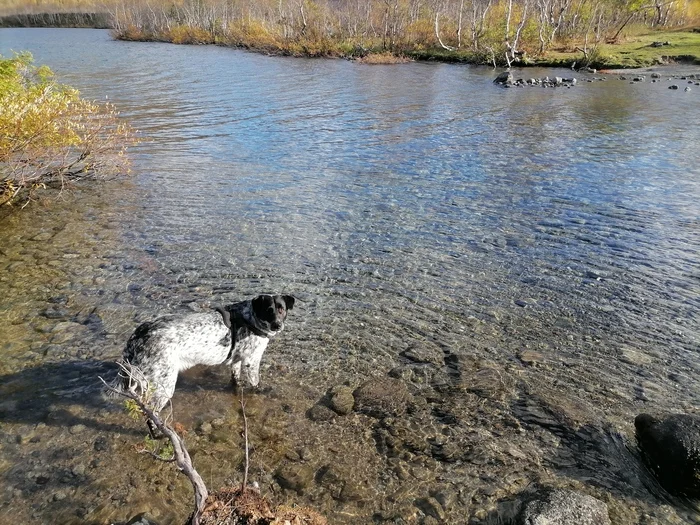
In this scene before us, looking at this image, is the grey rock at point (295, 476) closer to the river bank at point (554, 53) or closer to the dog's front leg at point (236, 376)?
the dog's front leg at point (236, 376)

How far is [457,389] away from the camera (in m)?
5.90

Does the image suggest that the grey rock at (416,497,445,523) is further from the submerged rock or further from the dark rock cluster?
the submerged rock

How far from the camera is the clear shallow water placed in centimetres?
477

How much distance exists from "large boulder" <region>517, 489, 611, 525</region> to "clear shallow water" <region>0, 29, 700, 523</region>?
0.31 meters

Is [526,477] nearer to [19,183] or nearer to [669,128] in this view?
[19,183]

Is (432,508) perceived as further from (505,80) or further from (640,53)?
(640,53)

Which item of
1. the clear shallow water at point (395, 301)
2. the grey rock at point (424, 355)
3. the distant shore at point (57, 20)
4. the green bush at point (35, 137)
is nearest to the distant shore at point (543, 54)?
the clear shallow water at point (395, 301)

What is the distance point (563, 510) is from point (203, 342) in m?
3.81

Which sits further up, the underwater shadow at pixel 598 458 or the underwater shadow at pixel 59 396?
the underwater shadow at pixel 59 396

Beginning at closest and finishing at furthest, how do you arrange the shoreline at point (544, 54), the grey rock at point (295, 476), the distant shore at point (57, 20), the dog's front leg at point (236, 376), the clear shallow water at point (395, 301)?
the grey rock at point (295, 476), the clear shallow water at point (395, 301), the dog's front leg at point (236, 376), the shoreline at point (544, 54), the distant shore at point (57, 20)

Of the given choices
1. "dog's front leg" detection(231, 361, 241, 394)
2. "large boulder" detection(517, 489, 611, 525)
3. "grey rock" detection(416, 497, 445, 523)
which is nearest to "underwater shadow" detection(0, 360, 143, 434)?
"dog's front leg" detection(231, 361, 241, 394)

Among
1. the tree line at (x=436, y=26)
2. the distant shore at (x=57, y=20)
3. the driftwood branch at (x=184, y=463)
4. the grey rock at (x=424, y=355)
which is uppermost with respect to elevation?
the distant shore at (x=57, y=20)

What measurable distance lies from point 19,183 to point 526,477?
12435 millimetres

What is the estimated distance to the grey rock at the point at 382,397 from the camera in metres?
5.57
